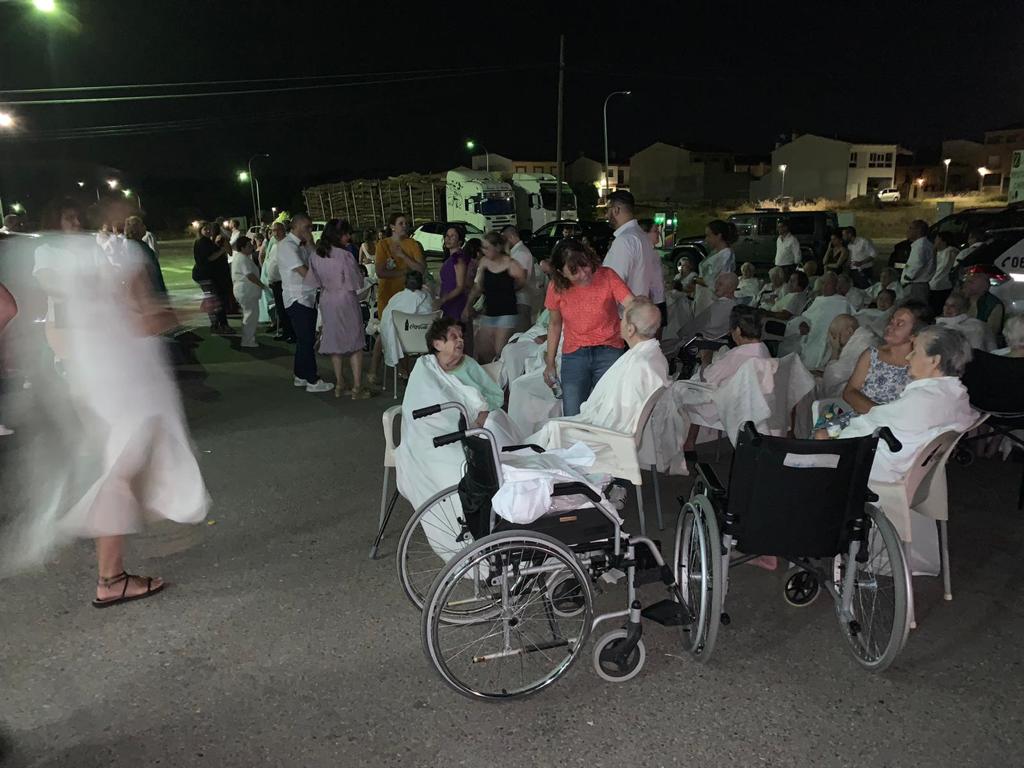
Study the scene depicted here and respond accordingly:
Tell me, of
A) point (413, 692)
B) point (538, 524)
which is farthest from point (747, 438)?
point (413, 692)

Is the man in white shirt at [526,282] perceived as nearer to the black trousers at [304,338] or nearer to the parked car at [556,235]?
the black trousers at [304,338]

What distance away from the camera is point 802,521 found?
9.17 feet

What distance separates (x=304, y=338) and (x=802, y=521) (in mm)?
5837

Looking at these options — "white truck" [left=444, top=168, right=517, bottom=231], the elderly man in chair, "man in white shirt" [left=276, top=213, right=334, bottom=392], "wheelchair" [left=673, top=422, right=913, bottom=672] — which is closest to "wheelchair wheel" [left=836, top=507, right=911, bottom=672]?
"wheelchair" [left=673, top=422, right=913, bottom=672]

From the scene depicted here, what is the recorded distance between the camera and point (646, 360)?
3.87 m

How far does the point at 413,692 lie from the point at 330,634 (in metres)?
0.59

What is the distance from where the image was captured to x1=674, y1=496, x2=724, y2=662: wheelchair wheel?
2.82 meters

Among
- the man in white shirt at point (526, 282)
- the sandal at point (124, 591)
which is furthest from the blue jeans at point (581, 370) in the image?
the sandal at point (124, 591)

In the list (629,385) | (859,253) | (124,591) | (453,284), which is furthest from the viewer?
(859,253)

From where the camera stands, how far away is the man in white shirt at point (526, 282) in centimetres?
740

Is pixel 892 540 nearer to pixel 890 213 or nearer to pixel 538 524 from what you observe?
pixel 538 524

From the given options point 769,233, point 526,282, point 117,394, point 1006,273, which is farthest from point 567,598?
point 769,233

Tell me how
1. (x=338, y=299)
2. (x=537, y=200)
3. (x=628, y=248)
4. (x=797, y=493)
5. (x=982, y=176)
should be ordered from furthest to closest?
(x=982, y=176) → (x=537, y=200) → (x=338, y=299) → (x=628, y=248) → (x=797, y=493)

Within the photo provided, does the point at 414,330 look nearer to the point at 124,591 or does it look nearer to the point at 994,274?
the point at 124,591
